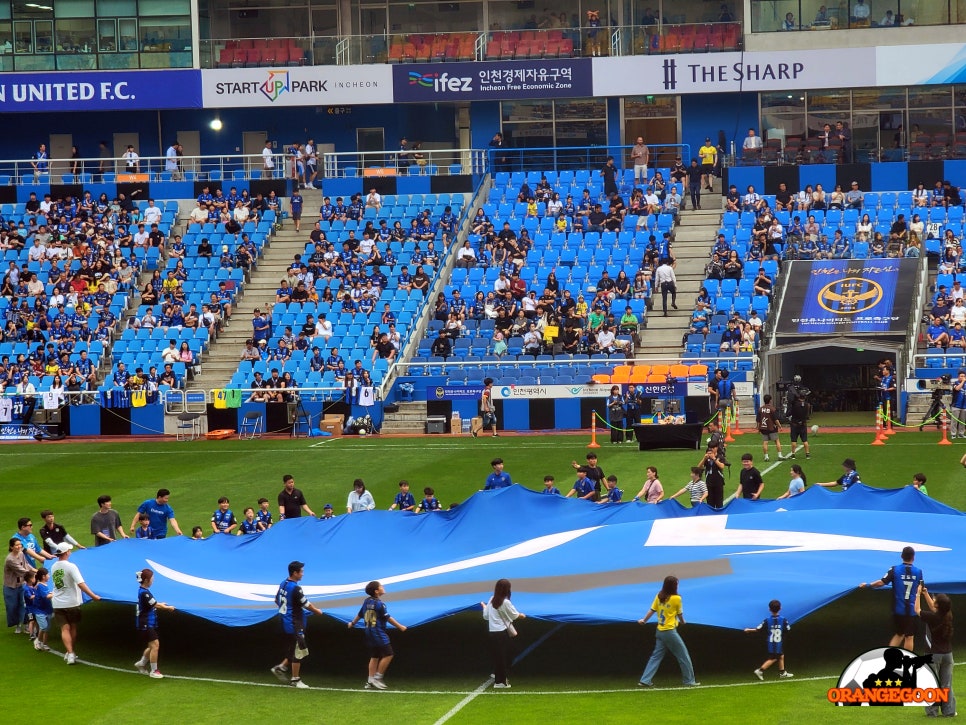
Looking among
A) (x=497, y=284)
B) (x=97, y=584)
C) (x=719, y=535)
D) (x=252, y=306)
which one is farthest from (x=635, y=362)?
(x=97, y=584)

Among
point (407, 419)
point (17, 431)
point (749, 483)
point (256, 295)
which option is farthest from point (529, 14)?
point (749, 483)

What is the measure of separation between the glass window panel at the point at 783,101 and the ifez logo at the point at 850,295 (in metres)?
10.9

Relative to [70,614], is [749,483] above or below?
above

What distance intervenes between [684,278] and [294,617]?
30.5 meters

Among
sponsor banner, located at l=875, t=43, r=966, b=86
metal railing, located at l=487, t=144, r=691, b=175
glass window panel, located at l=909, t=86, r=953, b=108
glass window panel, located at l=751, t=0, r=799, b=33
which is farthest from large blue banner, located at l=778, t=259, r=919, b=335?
glass window panel, located at l=751, t=0, r=799, b=33

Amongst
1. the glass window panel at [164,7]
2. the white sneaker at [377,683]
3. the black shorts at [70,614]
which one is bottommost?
the white sneaker at [377,683]

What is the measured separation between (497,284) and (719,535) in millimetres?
25675

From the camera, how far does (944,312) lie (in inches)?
1590

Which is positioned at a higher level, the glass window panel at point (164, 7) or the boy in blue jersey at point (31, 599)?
the glass window panel at point (164, 7)

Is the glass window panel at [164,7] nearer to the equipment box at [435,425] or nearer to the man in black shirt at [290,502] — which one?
the equipment box at [435,425]

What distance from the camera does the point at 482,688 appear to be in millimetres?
16625

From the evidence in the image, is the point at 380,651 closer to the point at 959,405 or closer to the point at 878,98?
the point at 959,405

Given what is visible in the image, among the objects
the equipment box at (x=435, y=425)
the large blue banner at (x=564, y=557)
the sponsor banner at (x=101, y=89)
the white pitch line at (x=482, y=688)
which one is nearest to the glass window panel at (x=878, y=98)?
the equipment box at (x=435, y=425)

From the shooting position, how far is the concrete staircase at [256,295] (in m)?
44.2
